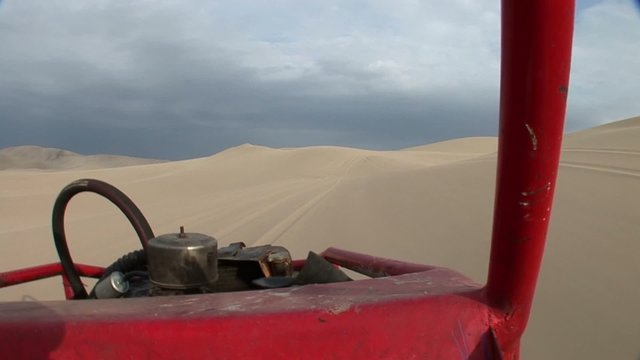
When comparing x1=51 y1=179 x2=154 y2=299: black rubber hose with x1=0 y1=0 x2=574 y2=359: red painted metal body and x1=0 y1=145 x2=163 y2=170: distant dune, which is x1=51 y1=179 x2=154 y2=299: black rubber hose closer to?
x1=0 y1=0 x2=574 y2=359: red painted metal body

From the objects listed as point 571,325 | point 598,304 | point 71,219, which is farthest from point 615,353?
point 71,219

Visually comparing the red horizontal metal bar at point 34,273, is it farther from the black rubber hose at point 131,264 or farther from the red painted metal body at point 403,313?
the red painted metal body at point 403,313

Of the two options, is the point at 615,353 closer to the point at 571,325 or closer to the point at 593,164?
the point at 571,325

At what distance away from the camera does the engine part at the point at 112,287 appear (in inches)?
64.3

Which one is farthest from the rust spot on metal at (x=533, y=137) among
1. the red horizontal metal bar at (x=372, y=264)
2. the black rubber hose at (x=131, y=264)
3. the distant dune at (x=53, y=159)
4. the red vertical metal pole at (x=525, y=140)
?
the distant dune at (x=53, y=159)

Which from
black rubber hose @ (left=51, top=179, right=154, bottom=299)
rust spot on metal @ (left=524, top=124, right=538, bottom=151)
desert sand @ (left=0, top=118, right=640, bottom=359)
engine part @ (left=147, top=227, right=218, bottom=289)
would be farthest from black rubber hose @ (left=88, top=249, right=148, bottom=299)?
desert sand @ (left=0, top=118, right=640, bottom=359)

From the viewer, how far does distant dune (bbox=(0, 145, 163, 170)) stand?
198ft

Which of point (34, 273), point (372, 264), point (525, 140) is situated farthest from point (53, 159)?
point (525, 140)

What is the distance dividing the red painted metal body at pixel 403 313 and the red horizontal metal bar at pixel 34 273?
43.1 inches

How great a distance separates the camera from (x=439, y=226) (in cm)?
714

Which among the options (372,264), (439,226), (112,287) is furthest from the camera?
(439,226)

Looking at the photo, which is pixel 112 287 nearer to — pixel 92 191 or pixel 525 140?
pixel 92 191

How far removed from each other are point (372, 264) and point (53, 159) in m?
69.3

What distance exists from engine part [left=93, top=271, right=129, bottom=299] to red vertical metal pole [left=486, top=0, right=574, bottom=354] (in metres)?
1.06
